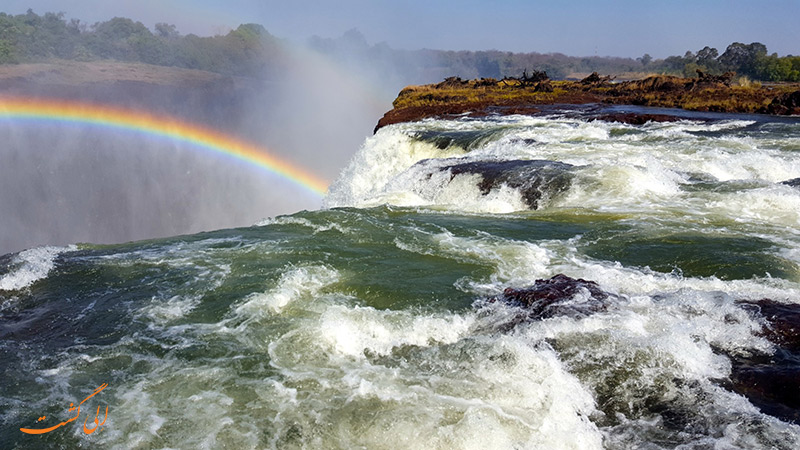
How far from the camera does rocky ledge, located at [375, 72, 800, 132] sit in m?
23.2

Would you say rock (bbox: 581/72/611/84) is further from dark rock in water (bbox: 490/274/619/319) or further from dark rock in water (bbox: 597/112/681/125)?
dark rock in water (bbox: 490/274/619/319)

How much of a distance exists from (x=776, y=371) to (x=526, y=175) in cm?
762

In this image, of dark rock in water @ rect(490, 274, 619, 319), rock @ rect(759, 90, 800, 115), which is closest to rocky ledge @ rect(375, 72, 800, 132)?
rock @ rect(759, 90, 800, 115)

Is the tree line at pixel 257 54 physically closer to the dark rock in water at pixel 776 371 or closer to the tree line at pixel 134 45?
the tree line at pixel 134 45

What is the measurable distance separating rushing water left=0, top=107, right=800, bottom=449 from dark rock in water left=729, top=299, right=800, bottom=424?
0.28ft

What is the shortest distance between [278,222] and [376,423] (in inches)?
260

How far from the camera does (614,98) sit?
29.7m

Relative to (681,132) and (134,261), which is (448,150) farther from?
(134,261)

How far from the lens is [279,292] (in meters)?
6.39

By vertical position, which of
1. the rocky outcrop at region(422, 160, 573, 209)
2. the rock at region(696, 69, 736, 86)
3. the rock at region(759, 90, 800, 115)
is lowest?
the rocky outcrop at region(422, 160, 573, 209)

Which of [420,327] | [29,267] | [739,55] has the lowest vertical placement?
[29,267]

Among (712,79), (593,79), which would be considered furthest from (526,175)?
(593,79)

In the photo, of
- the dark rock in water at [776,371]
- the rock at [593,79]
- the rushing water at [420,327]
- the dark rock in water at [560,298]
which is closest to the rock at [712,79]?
the rock at [593,79]

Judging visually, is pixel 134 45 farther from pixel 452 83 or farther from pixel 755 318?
pixel 755 318
